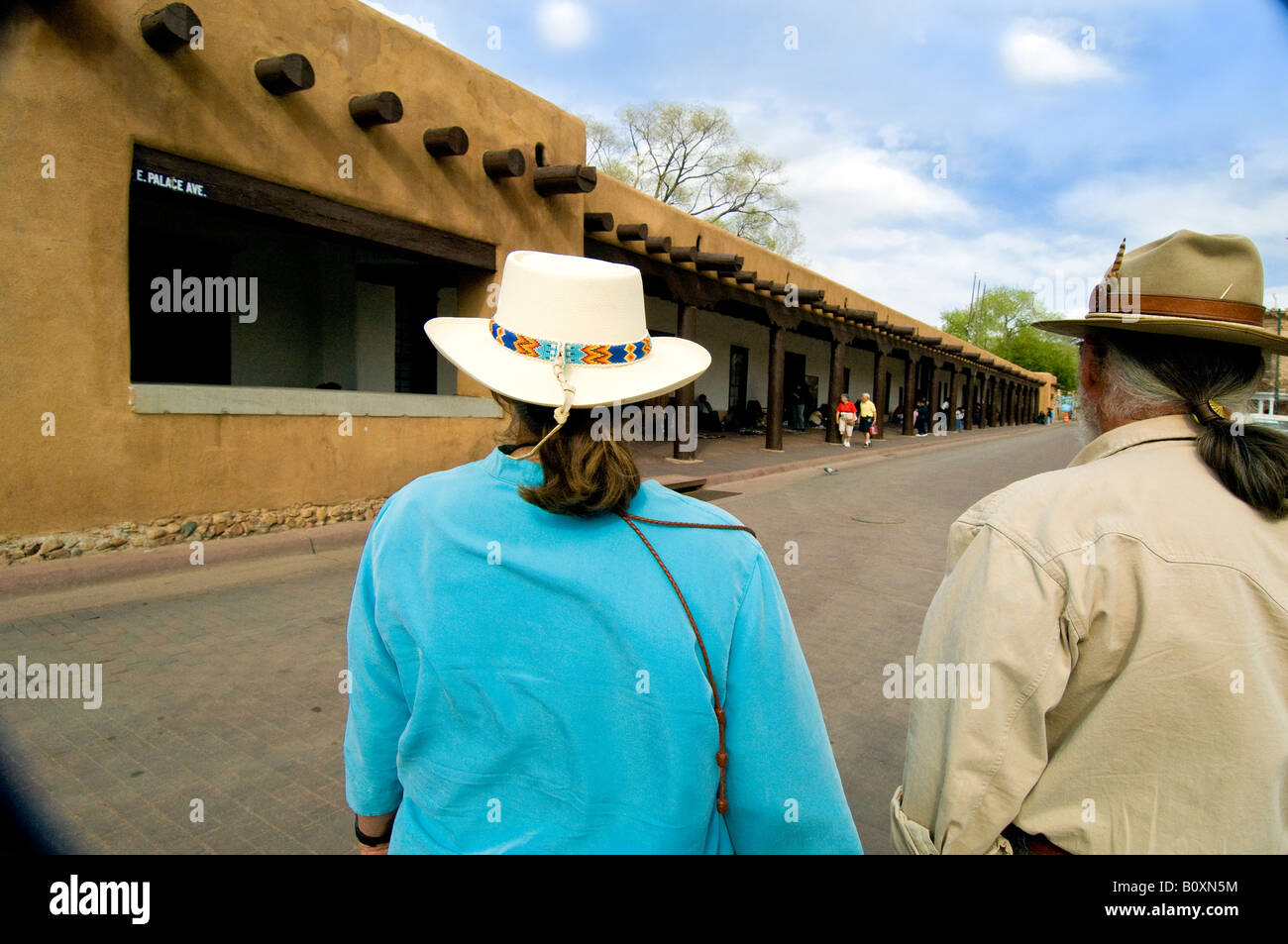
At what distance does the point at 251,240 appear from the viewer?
11.8 m

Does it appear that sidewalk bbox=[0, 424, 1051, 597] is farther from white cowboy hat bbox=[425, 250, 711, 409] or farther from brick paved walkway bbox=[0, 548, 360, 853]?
white cowboy hat bbox=[425, 250, 711, 409]

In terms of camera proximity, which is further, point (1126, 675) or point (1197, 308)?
point (1197, 308)

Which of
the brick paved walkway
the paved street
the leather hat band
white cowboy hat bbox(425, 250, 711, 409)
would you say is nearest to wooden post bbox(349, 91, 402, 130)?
the paved street

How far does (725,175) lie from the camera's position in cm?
4697

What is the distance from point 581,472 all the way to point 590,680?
1.00 feet

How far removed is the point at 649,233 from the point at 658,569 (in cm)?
1434

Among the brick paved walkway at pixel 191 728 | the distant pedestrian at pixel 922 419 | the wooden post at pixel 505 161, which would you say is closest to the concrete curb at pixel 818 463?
the distant pedestrian at pixel 922 419

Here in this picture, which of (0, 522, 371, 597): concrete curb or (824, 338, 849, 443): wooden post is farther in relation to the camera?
(824, 338, 849, 443): wooden post

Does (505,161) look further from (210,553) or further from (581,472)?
(581,472)

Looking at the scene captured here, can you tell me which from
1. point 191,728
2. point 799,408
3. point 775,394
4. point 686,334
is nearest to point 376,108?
point 191,728

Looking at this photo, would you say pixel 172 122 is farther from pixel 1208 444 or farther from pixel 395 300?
pixel 1208 444

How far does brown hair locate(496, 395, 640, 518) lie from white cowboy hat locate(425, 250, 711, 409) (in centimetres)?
5

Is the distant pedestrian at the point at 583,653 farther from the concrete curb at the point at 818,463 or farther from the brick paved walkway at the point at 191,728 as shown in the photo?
the concrete curb at the point at 818,463

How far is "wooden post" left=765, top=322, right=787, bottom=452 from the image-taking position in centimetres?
1903
